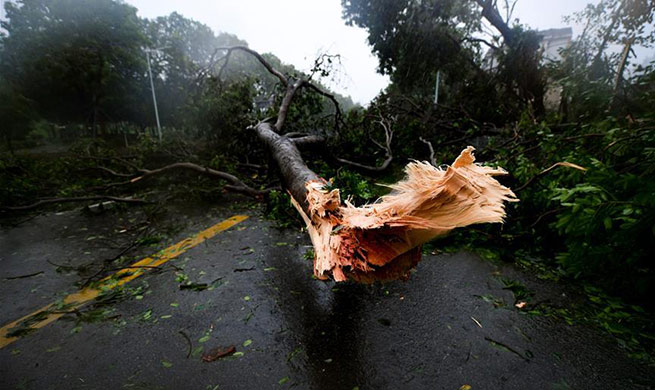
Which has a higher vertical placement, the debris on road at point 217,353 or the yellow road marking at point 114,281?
the debris on road at point 217,353

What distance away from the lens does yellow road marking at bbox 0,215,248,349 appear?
1.97 meters

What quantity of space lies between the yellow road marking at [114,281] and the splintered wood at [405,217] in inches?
85.3

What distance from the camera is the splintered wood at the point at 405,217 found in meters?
1.04

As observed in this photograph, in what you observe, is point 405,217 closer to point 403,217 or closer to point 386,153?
point 403,217

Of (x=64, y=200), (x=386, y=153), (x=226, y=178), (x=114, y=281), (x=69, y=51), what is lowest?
(x=114, y=281)

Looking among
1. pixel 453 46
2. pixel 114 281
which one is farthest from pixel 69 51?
pixel 114 281

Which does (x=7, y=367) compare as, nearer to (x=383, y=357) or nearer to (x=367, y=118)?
(x=383, y=357)

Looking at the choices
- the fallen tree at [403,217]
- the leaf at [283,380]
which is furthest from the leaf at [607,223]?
the leaf at [283,380]

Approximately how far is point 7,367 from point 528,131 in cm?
562

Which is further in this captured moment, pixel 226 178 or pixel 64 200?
pixel 226 178

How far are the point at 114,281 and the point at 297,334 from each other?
1914mm

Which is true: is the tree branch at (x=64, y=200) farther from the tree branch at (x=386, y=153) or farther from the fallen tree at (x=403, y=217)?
the fallen tree at (x=403, y=217)

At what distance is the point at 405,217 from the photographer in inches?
44.2

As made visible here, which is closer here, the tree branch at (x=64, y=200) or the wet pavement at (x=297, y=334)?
the wet pavement at (x=297, y=334)
